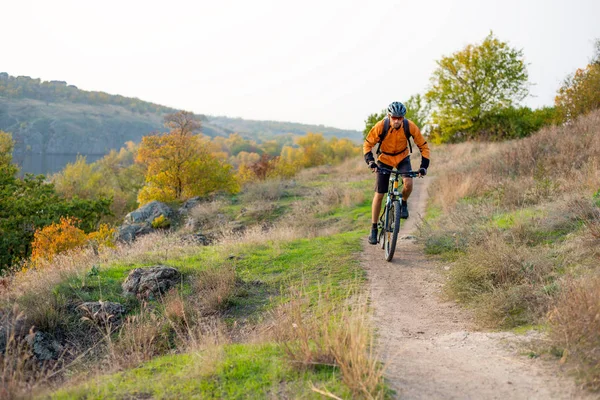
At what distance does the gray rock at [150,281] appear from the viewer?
706 centimetres

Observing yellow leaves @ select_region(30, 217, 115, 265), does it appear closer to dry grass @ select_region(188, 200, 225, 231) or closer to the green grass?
dry grass @ select_region(188, 200, 225, 231)

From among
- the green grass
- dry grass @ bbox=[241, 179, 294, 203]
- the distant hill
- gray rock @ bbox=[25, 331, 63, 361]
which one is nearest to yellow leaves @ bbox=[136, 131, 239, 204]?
dry grass @ bbox=[241, 179, 294, 203]

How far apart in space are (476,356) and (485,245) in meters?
3.00

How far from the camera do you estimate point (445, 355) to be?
156 inches

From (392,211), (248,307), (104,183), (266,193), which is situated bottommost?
(104,183)

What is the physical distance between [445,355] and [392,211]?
4.00 meters

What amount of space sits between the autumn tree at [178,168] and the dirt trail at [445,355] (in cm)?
2088

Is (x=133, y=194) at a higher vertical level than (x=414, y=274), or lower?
lower

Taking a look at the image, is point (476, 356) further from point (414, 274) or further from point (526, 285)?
point (414, 274)

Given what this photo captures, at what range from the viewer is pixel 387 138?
297 inches

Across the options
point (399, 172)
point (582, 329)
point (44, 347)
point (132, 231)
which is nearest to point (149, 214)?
point (132, 231)

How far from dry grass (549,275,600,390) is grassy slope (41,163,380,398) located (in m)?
1.71

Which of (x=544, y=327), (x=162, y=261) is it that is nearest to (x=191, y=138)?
(x=162, y=261)

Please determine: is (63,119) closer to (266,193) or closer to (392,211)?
(266,193)
